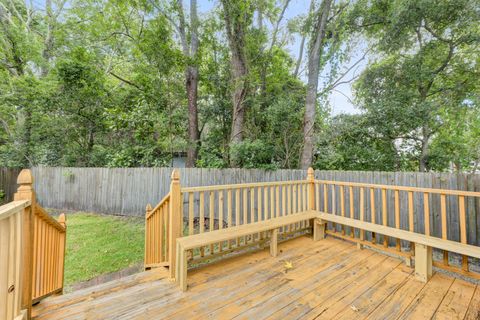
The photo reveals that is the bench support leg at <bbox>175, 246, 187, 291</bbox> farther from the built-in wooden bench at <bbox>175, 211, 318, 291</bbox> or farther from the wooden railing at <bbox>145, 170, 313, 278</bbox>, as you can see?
the wooden railing at <bbox>145, 170, 313, 278</bbox>

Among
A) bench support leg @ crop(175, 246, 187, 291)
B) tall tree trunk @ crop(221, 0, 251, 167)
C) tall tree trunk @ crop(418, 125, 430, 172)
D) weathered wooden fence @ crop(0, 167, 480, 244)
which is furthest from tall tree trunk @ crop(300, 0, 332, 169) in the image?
bench support leg @ crop(175, 246, 187, 291)

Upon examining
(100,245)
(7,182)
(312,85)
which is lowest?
(100,245)

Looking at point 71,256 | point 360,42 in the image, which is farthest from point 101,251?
point 360,42

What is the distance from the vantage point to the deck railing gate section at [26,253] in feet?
3.98

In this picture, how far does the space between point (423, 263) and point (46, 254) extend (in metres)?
4.32

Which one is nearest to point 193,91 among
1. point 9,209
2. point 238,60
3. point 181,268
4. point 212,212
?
point 238,60

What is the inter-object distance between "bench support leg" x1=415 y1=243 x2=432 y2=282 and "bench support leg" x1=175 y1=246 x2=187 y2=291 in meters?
2.73

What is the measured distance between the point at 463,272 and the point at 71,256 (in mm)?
6552

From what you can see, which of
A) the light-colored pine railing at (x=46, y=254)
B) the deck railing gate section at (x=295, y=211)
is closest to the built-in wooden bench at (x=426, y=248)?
the deck railing gate section at (x=295, y=211)

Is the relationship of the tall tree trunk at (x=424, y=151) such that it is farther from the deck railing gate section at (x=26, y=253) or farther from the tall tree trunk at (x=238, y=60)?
the deck railing gate section at (x=26, y=253)

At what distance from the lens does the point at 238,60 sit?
6.50m

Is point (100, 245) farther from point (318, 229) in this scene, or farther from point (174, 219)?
point (318, 229)

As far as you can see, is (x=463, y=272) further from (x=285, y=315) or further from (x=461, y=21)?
(x=461, y=21)

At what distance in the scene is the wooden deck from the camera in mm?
1904
